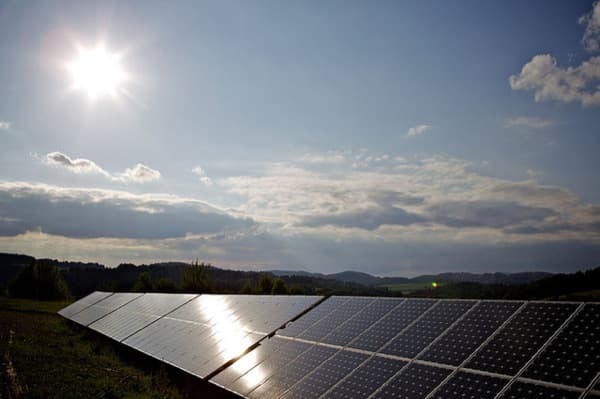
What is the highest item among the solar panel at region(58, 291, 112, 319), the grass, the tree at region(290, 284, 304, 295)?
the tree at region(290, 284, 304, 295)

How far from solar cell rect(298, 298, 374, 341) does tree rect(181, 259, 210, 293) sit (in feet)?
180

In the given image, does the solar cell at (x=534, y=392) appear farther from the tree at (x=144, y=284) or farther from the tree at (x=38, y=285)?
the tree at (x=38, y=285)

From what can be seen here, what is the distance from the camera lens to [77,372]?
1869 centimetres

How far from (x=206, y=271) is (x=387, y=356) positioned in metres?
65.5

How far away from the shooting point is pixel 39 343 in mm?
27422

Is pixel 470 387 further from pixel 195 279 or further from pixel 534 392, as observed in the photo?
pixel 195 279

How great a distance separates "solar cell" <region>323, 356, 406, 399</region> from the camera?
955cm

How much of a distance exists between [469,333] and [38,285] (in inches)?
4717

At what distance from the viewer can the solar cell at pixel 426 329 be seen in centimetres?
1058

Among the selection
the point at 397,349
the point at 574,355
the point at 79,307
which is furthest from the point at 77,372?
the point at 79,307

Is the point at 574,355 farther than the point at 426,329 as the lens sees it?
No

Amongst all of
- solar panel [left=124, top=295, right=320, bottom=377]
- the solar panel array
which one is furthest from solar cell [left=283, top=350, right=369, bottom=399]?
solar panel [left=124, top=295, right=320, bottom=377]

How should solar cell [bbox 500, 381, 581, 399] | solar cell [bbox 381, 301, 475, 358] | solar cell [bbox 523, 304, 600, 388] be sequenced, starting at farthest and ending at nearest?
solar cell [bbox 381, 301, 475, 358], solar cell [bbox 523, 304, 600, 388], solar cell [bbox 500, 381, 581, 399]

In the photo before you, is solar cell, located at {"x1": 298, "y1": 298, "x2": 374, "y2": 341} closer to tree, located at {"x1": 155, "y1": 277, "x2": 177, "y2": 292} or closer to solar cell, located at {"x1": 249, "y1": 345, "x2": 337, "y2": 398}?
solar cell, located at {"x1": 249, "y1": 345, "x2": 337, "y2": 398}
